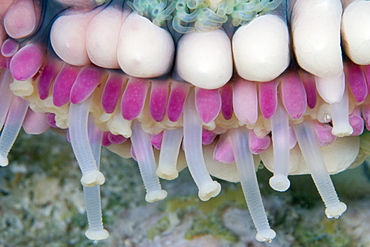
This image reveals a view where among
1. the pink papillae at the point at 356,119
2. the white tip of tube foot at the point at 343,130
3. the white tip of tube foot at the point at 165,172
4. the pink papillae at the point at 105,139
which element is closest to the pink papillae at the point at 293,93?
the white tip of tube foot at the point at 343,130

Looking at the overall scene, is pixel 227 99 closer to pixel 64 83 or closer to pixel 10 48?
pixel 64 83

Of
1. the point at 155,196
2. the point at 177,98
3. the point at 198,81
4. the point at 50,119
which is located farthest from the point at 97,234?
the point at 198,81

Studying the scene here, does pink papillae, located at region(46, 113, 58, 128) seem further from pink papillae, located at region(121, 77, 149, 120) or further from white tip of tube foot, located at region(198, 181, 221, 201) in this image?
white tip of tube foot, located at region(198, 181, 221, 201)

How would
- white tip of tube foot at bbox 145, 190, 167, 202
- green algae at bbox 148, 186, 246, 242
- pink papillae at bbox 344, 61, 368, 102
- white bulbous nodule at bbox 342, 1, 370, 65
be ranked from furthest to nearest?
green algae at bbox 148, 186, 246, 242, white tip of tube foot at bbox 145, 190, 167, 202, pink papillae at bbox 344, 61, 368, 102, white bulbous nodule at bbox 342, 1, 370, 65

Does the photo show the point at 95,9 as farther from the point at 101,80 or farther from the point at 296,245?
the point at 296,245

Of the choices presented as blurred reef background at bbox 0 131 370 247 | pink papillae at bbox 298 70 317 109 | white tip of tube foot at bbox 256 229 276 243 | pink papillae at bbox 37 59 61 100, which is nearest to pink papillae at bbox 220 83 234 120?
pink papillae at bbox 298 70 317 109

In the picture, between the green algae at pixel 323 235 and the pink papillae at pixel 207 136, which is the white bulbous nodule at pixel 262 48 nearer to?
the pink papillae at pixel 207 136
